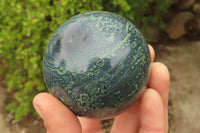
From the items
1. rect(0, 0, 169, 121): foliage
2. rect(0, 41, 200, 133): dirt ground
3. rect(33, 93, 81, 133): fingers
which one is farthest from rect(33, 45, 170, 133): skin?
rect(0, 41, 200, 133): dirt ground

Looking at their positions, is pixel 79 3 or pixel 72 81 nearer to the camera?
pixel 72 81

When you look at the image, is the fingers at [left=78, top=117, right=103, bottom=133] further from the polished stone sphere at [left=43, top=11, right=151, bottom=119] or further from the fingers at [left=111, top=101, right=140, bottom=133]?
the polished stone sphere at [left=43, top=11, right=151, bottom=119]

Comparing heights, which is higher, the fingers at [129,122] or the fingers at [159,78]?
the fingers at [159,78]

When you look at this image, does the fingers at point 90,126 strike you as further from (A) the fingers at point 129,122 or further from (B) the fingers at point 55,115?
A: (B) the fingers at point 55,115

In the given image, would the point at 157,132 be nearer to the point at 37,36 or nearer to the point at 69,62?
the point at 69,62

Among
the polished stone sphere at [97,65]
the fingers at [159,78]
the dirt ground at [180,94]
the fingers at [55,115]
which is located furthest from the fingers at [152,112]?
the dirt ground at [180,94]

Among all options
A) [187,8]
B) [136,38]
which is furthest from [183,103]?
[136,38]

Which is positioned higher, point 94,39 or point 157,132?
point 94,39

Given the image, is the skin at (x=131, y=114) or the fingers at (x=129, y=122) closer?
the skin at (x=131, y=114)

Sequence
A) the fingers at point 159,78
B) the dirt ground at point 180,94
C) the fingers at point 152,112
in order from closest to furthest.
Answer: the fingers at point 152,112
the fingers at point 159,78
the dirt ground at point 180,94
